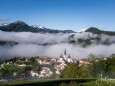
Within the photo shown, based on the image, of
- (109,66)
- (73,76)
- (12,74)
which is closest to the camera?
(73,76)

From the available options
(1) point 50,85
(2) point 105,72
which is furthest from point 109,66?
(1) point 50,85

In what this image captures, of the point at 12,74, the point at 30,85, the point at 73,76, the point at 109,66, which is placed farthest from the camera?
the point at 12,74

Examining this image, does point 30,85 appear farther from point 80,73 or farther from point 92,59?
point 92,59

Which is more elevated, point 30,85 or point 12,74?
point 30,85

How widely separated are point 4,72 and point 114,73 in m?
82.7

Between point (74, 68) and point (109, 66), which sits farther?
point (109, 66)

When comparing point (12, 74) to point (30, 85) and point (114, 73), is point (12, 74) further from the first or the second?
point (30, 85)

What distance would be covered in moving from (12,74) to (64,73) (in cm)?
6128

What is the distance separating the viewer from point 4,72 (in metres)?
192

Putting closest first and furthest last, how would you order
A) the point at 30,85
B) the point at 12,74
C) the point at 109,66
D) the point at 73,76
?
the point at 30,85
the point at 73,76
the point at 109,66
the point at 12,74

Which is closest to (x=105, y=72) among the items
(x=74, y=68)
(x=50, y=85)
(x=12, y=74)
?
(x=74, y=68)

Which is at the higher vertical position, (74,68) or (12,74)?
(74,68)

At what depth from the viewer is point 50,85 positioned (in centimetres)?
10050

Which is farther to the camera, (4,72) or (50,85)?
(4,72)
